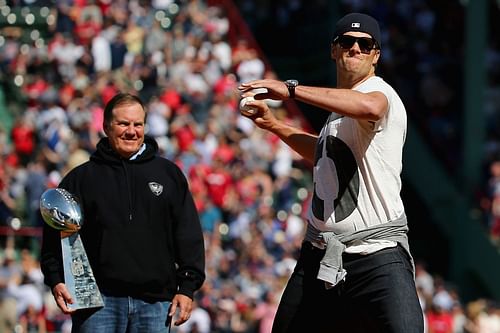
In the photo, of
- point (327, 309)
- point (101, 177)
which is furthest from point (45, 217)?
point (327, 309)

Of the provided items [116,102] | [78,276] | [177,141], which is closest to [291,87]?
[116,102]

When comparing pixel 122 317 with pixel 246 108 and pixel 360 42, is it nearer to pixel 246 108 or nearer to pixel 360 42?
pixel 246 108

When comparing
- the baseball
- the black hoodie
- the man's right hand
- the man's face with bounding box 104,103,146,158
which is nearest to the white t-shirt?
the baseball

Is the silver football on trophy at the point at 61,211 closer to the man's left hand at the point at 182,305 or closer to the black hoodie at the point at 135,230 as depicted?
the black hoodie at the point at 135,230

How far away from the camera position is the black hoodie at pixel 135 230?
6.55m

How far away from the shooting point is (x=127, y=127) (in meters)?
6.66

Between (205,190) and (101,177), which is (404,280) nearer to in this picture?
(101,177)

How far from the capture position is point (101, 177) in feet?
21.9

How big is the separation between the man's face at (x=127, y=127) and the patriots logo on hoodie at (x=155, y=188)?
0.67ft

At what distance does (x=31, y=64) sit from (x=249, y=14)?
7644mm

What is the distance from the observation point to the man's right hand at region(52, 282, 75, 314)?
6.53 m

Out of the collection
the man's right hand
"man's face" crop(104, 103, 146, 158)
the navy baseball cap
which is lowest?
the man's right hand

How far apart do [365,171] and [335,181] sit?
0.53 feet

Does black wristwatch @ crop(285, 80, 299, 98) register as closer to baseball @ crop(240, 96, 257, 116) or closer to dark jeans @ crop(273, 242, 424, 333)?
baseball @ crop(240, 96, 257, 116)
